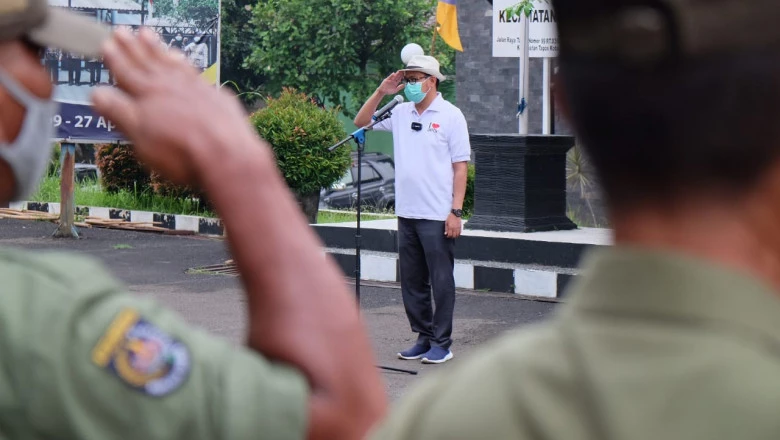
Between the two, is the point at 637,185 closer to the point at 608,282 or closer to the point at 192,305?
the point at 608,282

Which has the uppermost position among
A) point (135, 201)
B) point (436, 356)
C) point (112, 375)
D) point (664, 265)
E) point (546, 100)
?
point (546, 100)

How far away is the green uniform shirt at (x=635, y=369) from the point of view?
1.04m

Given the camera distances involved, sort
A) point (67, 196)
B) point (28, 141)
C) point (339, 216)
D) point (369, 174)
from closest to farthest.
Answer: point (28, 141) < point (67, 196) < point (339, 216) < point (369, 174)

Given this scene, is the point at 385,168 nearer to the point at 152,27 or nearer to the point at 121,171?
the point at 121,171

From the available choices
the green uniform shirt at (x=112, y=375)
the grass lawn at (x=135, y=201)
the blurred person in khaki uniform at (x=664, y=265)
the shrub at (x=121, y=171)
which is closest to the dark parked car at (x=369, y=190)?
the grass lawn at (x=135, y=201)

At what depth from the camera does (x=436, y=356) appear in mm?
8445

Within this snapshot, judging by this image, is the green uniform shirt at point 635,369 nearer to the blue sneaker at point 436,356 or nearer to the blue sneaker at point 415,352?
the blue sneaker at point 436,356

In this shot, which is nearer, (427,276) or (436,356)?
(436,356)

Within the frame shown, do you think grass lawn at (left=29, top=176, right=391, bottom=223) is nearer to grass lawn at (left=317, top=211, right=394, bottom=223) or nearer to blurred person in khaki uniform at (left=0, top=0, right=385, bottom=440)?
grass lawn at (left=317, top=211, right=394, bottom=223)

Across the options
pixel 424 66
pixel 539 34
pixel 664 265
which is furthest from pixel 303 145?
pixel 664 265

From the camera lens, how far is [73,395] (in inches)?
52.9

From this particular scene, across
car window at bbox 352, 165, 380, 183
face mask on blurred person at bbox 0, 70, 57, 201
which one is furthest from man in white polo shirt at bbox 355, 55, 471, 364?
car window at bbox 352, 165, 380, 183

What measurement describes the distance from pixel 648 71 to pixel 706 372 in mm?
264

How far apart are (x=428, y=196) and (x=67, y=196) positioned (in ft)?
30.1
